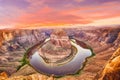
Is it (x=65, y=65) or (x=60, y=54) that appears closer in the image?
(x=65, y=65)

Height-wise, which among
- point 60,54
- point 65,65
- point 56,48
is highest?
point 56,48

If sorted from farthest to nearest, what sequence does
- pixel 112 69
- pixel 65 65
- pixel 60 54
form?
pixel 60 54 < pixel 65 65 < pixel 112 69

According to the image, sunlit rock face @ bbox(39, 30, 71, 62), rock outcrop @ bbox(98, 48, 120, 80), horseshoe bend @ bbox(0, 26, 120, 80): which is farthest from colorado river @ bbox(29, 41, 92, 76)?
rock outcrop @ bbox(98, 48, 120, 80)

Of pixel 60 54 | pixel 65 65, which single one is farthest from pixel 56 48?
pixel 65 65

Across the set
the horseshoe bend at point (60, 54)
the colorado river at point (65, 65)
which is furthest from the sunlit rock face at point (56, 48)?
the colorado river at point (65, 65)

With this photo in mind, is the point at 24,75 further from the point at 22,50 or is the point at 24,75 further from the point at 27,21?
the point at 27,21

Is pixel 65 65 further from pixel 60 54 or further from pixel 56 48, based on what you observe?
pixel 56 48

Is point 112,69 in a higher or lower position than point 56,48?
lower

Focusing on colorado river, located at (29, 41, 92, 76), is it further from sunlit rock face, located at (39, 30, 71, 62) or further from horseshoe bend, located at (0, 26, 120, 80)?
sunlit rock face, located at (39, 30, 71, 62)

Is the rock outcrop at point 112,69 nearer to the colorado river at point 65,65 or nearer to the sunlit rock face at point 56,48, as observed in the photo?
the colorado river at point 65,65

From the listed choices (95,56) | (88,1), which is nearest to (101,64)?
(95,56)
